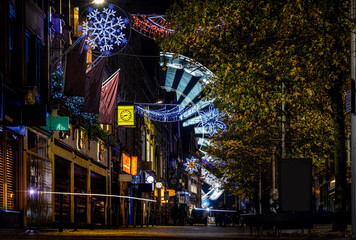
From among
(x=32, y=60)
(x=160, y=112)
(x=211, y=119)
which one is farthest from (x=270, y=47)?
(x=160, y=112)

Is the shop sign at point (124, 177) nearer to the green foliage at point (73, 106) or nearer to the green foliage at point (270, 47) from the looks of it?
the green foliage at point (73, 106)

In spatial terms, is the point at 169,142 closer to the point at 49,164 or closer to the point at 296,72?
the point at 49,164

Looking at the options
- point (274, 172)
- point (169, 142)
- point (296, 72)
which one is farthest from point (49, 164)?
point (169, 142)

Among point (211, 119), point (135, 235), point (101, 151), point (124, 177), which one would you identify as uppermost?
point (211, 119)

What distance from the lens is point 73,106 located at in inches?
1085

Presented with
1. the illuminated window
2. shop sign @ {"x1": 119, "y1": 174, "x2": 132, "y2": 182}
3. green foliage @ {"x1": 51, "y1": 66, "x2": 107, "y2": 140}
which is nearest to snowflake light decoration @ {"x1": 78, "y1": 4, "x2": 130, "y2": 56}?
green foliage @ {"x1": 51, "y1": 66, "x2": 107, "y2": 140}

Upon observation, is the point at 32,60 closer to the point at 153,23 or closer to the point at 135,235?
the point at 153,23

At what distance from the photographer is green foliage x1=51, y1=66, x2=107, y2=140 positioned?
26.0m

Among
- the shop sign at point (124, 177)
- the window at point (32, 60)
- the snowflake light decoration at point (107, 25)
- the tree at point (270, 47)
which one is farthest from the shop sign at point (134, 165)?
the tree at point (270, 47)

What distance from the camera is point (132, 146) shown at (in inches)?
1997

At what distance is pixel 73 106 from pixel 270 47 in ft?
36.6

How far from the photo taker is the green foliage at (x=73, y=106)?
26.0 meters

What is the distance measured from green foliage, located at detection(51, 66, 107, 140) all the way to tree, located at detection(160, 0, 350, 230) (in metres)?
5.95

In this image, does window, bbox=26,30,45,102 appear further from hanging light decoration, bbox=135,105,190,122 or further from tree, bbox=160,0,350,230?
hanging light decoration, bbox=135,105,190,122
